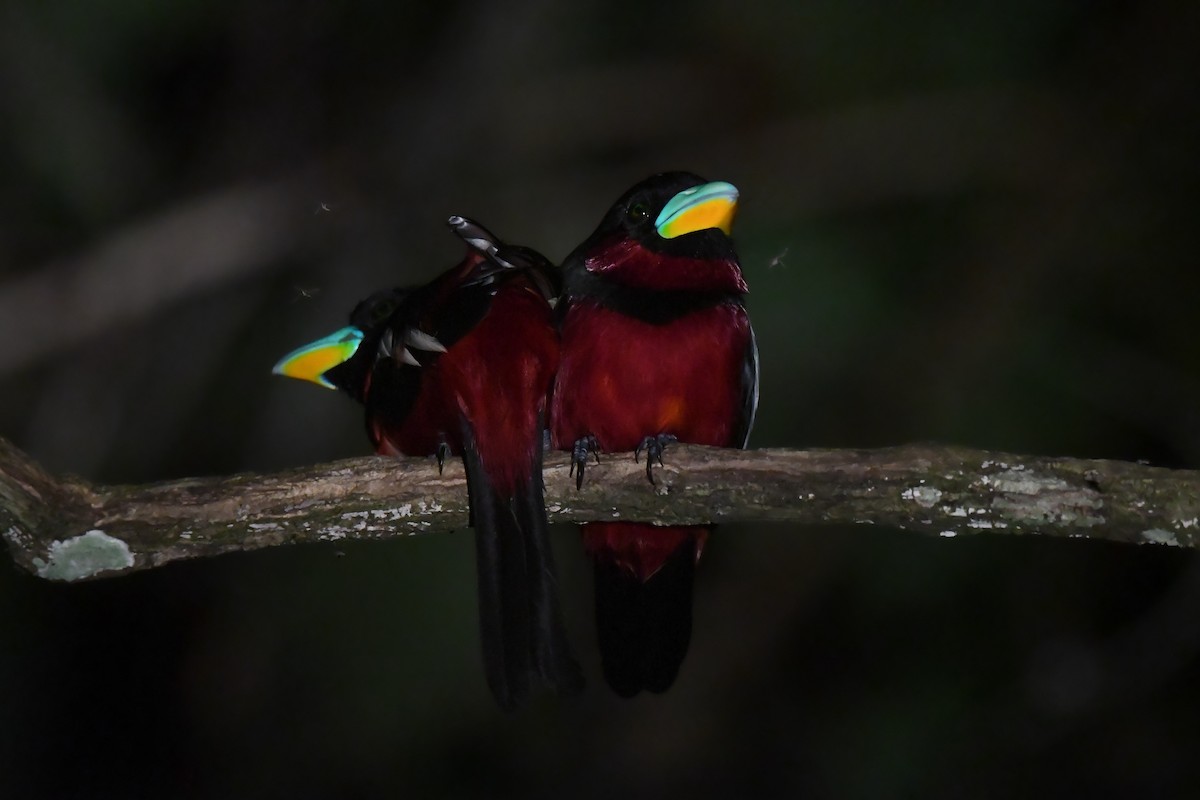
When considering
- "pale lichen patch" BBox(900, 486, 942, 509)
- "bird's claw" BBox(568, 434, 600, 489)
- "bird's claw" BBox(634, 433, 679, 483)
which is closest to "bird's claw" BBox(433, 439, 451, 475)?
"bird's claw" BBox(568, 434, 600, 489)

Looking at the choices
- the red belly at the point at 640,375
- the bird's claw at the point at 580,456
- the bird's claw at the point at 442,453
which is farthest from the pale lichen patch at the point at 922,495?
the bird's claw at the point at 442,453

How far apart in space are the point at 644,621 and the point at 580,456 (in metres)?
0.95

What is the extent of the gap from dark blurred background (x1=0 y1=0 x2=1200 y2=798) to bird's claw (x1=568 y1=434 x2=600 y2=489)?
9.35 ft

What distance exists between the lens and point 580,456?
338 cm

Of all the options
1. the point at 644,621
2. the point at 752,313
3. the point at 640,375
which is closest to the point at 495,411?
the point at 640,375

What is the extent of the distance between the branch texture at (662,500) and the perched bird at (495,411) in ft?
0.44

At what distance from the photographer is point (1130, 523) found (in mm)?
2842

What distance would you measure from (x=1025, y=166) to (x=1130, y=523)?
4466 mm

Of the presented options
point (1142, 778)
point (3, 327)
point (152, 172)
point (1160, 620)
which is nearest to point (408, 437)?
point (3, 327)

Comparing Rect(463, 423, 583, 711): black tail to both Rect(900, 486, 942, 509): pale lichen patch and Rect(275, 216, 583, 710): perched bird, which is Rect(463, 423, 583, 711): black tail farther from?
Rect(900, 486, 942, 509): pale lichen patch

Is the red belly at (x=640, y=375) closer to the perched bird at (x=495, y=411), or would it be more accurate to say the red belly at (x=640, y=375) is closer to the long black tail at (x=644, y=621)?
the perched bird at (x=495, y=411)

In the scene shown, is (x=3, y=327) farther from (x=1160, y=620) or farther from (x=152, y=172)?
(x=1160, y=620)

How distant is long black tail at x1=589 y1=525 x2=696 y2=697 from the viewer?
4.02 metres

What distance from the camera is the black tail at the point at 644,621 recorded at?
158 inches
